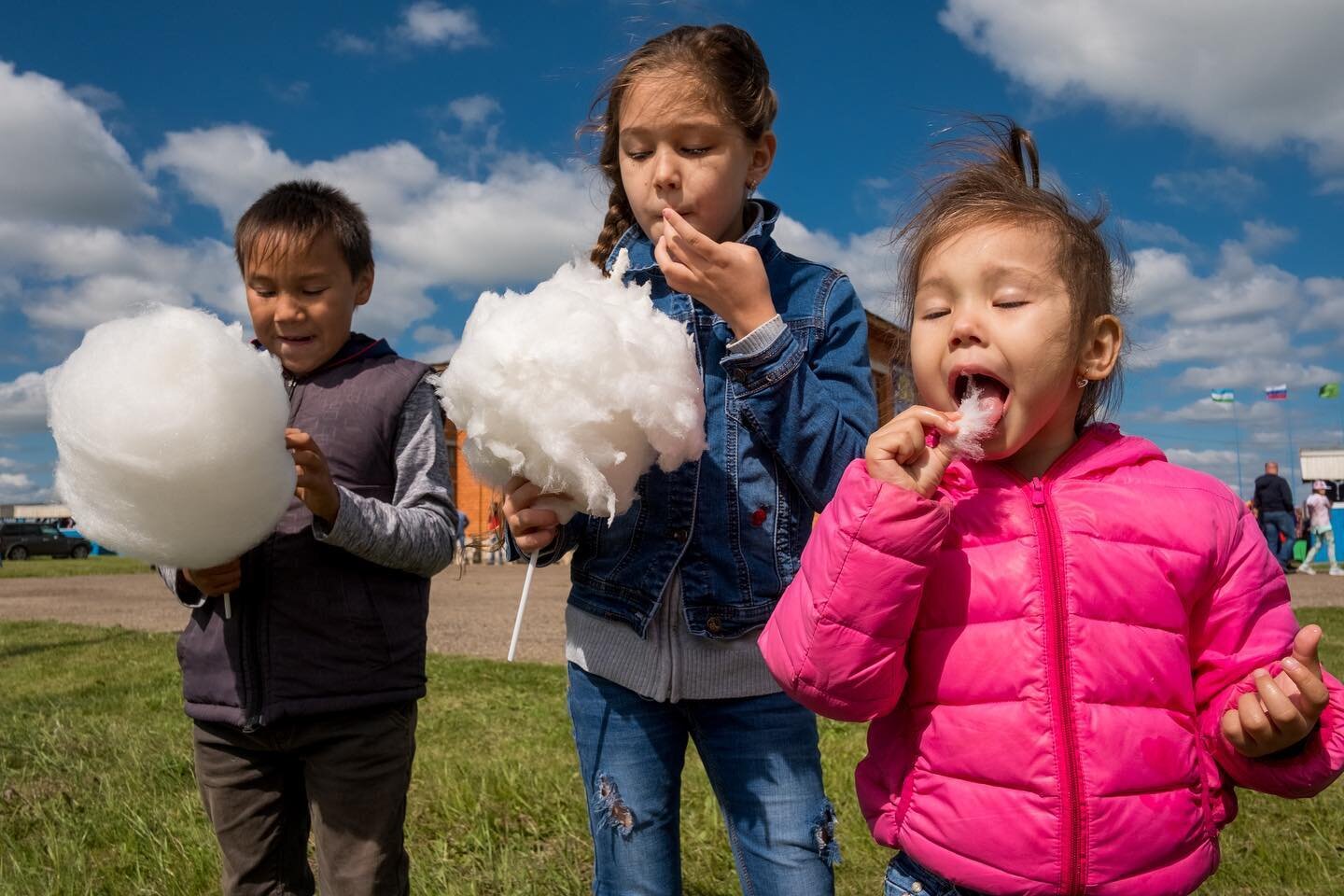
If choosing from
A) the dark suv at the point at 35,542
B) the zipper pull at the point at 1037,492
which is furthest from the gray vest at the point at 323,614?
the dark suv at the point at 35,542

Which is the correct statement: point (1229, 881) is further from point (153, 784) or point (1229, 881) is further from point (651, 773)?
point (153, 784)

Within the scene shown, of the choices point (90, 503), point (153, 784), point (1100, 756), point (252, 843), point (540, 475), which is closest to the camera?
point (1100, 756)

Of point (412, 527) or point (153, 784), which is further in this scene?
point (153, 784)

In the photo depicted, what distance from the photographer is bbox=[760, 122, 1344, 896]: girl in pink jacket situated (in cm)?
132

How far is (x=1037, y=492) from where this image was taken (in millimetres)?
1452

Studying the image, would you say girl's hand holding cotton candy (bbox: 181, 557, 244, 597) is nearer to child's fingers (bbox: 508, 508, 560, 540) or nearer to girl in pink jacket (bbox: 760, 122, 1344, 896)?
child's fingers (bbox: 508, 508, 560, 540)

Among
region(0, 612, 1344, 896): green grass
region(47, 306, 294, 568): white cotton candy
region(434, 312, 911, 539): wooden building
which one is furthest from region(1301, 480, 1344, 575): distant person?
region(47, 306, 294, 568): white cotton candy

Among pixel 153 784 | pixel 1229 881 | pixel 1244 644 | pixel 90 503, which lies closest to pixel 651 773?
pixel 1244 644

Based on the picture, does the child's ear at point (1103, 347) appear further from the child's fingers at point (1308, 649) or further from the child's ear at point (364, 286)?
the child's ear at point (364, 286)

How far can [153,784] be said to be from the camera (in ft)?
11.6

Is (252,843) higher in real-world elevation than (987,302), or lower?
lower

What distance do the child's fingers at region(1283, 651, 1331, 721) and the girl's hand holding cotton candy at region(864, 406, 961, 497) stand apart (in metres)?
0.49

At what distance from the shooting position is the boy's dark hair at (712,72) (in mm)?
1735

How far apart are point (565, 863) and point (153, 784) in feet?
5.43
